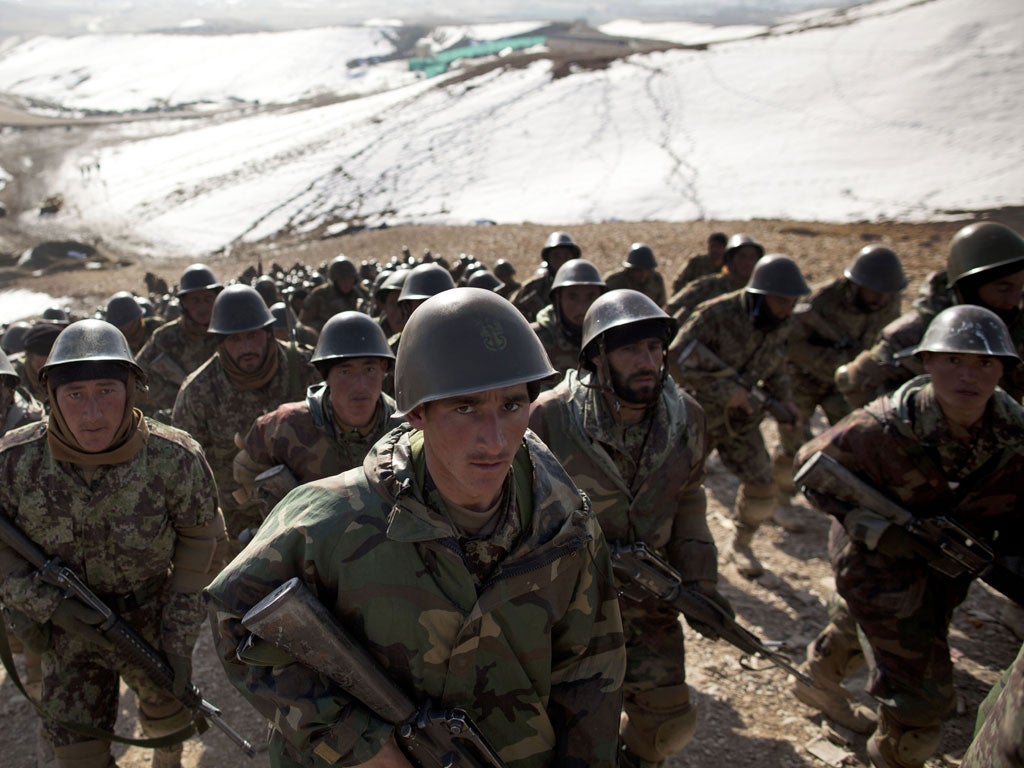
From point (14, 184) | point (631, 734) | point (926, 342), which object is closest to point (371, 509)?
point (631, 734)

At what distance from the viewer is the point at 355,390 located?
3.81 meters

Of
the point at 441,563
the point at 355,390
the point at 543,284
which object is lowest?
the point at 543,284

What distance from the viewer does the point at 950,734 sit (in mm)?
4035

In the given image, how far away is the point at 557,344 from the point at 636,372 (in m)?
2.48

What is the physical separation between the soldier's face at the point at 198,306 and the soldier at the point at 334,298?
2457 millimetres

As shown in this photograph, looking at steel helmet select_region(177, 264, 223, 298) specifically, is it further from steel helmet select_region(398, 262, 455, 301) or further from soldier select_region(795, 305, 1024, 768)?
soldier select_region(795, 305, 1024, 768)

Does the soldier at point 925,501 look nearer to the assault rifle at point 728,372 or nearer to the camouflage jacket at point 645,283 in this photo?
the assault rifle at point 728,372

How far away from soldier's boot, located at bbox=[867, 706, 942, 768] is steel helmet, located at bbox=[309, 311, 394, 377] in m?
3.06

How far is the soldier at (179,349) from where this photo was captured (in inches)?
252

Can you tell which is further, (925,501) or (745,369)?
(745,369)

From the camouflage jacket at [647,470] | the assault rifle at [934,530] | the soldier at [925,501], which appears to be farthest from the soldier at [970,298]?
the camouflage jacket at [647,470]

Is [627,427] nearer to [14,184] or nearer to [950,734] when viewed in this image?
[950,734]

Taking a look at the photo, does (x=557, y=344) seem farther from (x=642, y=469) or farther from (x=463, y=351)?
(x=463, y=351)

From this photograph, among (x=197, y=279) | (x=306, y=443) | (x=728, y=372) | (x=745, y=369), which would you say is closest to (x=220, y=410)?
(x=306, y=443)
